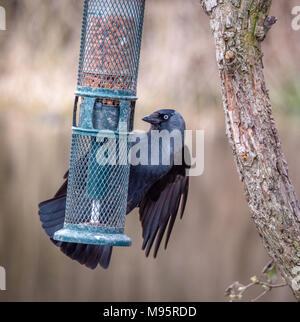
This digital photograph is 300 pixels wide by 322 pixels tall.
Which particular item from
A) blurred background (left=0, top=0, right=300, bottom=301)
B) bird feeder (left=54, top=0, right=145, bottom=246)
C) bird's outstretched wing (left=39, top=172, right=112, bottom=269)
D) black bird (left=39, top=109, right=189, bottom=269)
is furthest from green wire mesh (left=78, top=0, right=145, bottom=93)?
blurred background (left=0, top=0, right=300, bottom=301)

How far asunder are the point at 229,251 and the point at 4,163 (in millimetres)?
4631

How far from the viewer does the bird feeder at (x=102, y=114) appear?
4621 mm

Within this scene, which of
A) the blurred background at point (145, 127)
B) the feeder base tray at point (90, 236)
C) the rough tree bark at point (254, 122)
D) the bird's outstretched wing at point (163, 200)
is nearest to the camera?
the rough tree bark at point (254, 122)

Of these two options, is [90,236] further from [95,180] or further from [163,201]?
[163,201]

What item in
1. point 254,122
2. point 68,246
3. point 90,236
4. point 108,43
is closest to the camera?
point 254,122

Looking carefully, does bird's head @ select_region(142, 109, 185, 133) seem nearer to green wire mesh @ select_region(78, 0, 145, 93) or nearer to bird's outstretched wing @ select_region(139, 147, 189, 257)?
bird's outstretched wing @ select_region(139, 147, 189, 257)

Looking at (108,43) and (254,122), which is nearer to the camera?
(254,122)

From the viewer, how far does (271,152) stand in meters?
4.11

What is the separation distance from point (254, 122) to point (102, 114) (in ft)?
3.33

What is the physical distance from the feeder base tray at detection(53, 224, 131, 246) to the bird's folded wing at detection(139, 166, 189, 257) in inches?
40.9

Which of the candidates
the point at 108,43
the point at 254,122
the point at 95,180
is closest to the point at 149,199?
the point at 95,180

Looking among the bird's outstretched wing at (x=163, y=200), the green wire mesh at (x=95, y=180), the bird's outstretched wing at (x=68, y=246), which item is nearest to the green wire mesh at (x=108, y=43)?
the green wire mesh at (x=95, y=180)

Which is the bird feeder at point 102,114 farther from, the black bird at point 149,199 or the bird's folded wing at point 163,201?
the bird's folded wing at point 163,201

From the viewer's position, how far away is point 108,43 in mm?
4633
